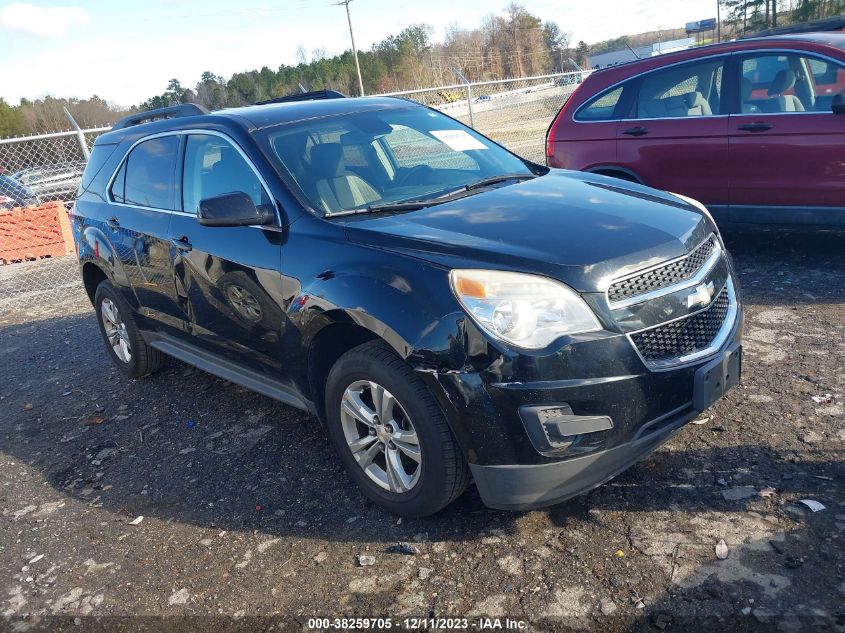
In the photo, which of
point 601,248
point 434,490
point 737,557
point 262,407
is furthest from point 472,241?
point 262,407

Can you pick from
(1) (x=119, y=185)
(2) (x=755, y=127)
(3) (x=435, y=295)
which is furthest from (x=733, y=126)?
(1) (x=119, y=185)

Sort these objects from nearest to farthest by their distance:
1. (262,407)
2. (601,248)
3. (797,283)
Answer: (601,248) → (262,407) → (797,283)

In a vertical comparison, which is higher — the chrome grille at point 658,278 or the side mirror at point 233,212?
the side mirror at point 233,212

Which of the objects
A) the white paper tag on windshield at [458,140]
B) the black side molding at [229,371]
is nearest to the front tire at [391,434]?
the black side molding at [229,371]

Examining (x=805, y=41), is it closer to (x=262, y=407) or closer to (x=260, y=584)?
(x=262, y=407)

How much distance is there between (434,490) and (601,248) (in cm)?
121

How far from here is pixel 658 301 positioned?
9.43 ft

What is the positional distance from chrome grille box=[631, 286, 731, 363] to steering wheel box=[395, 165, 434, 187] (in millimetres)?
1640

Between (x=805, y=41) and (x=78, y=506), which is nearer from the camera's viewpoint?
(x=78, y=506)

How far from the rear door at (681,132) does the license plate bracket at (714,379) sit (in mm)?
3569

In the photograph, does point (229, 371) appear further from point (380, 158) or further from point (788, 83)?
point (788, 83)

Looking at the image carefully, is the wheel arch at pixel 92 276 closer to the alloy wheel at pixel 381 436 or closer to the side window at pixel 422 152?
the side window at pixel 422 152

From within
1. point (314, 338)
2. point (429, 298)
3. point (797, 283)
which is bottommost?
point (797, 283)

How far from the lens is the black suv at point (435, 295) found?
275cm
